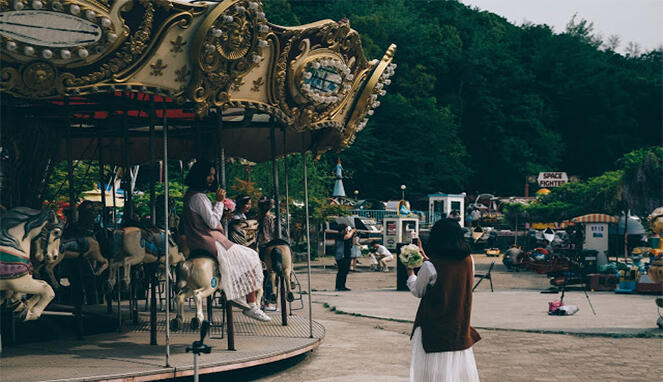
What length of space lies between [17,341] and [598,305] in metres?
12.8

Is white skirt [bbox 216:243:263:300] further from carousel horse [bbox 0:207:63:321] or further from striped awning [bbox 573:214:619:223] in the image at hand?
striped awning [bbox 573:214:619:223]

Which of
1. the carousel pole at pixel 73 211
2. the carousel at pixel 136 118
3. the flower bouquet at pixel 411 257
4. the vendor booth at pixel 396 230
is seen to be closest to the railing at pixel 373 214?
the vendor booth at pixel 396 230

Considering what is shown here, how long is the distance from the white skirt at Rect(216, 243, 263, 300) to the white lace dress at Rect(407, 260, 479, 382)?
3.36 m

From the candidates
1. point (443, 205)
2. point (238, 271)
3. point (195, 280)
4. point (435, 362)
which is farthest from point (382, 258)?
point (443, 205)

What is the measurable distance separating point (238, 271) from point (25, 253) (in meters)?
2.52

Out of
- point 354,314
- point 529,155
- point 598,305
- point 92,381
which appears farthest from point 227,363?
point 529,155

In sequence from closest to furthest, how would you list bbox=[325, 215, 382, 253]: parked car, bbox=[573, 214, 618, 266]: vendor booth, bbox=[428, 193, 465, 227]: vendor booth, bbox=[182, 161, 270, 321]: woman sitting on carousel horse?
bbox=[182, 161, 270, 321]: woman sitting on carousel horse → bbox=[573, 214, 618, 266]: vendor booth → bbox=[325, 215, 382, 253]: parked car → bbox=[428, 193, 465, 227]: vendor booth

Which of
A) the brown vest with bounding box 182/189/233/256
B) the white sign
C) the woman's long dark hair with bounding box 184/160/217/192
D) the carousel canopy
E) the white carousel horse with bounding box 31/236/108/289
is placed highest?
the carousel canopy

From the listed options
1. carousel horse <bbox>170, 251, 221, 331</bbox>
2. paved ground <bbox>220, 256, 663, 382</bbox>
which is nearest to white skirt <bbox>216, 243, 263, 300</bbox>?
carousel horse <bbox>170, 251, 221, 331</bbox>

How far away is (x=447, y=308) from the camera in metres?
6.93

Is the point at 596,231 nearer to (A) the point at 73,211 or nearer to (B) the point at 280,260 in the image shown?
(B) the point at 280,260

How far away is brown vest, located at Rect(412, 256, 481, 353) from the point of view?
692cm

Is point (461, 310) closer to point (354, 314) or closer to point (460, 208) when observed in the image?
point (354, 314)

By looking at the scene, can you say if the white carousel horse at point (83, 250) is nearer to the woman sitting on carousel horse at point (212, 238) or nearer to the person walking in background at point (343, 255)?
the woman sitting on carousel horse at point (212, 238)
